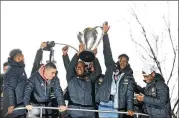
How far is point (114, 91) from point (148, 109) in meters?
0.82

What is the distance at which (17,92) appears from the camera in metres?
7.86

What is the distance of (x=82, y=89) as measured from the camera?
7.94 metres

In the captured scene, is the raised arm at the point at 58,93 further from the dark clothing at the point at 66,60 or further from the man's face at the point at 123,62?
the man's face at the point at 123,62

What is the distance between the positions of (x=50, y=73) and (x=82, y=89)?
706 mm

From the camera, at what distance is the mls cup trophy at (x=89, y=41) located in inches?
333

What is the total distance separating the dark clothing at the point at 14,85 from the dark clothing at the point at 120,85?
1508mm

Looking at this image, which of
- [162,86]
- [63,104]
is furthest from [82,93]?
[162,86]

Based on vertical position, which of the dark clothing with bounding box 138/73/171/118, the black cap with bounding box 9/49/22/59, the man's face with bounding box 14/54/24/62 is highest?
the black cap with bounding box 9/49/22/59

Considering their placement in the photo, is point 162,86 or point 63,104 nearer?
point 63,104

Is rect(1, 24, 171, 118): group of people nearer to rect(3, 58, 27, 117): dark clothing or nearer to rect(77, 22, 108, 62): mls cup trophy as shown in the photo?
rect(3, 58, 27, 117): dark clothing

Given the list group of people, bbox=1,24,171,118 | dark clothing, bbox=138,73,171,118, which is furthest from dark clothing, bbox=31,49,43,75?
dark clothing, bbox=138,73,171,118

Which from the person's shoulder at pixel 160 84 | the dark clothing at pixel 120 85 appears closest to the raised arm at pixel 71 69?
the dark clothing at pixel 120 85

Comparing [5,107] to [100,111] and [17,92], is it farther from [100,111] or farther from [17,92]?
[100,111]

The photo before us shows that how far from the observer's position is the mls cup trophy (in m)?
8.46
